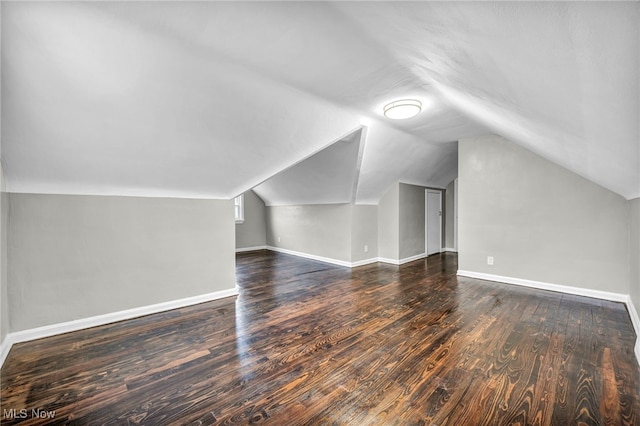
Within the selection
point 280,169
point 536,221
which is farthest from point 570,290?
point 280,169

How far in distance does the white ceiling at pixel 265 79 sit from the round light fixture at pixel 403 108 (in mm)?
128

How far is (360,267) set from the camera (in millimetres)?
5441

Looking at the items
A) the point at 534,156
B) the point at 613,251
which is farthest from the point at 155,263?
the point at 613,251

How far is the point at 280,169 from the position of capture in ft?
11.9

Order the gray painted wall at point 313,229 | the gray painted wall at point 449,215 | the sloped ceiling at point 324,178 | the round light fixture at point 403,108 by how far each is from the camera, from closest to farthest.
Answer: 1. the round light fixture at point 403,108
2. the sloped ceiling at point 324,178
3. the gray painted wall at point 313,229
4. the gray painted wall at point 449,215

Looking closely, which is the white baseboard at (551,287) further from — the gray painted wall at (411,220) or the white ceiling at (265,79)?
the white ceiling at (265,79)

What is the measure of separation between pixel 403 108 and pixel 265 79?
158 cm

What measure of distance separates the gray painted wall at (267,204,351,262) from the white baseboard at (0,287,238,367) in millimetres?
2744

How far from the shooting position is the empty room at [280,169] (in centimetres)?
148

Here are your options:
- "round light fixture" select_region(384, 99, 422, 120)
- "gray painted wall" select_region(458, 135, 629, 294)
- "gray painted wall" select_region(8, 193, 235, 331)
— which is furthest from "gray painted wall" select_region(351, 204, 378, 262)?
"gray painted wall" select_region(8, 193, 235, 331)

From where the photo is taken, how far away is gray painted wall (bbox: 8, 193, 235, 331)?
2.46 m

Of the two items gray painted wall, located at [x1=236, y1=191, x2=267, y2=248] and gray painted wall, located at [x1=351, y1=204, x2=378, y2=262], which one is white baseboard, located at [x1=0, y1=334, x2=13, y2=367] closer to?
gray painted wall, located at [x1=351, y1=204, x2=378, y2=262]

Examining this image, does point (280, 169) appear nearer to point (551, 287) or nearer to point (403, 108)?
point (403, 108)

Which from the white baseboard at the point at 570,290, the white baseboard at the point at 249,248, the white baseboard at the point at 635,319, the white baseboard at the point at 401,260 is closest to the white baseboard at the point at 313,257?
the white baseboard at the point at 249,248
